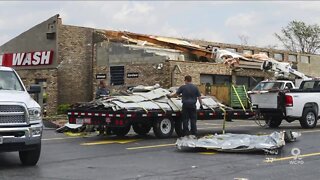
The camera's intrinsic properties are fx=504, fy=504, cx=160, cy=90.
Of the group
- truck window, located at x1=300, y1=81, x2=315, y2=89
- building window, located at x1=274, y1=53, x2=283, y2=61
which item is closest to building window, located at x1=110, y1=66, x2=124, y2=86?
truck window, located at x1=300, y1=81, x2=315, y2=89

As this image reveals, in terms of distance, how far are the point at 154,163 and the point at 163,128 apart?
5172mm

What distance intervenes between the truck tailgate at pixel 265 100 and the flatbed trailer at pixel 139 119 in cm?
321

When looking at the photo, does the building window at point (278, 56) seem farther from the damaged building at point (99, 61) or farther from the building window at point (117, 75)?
the building window at point (117, 75)

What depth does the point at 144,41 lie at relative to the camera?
3278cm

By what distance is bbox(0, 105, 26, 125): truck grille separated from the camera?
31.3ft

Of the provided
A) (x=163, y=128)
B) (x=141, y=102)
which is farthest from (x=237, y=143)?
(x=141, y=102)

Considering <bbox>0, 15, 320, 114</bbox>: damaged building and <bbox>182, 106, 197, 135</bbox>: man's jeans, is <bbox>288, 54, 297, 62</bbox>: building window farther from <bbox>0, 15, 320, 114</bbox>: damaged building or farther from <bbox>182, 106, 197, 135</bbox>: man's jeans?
<bbox>182, 106, 197, 135</bbox>: man's jeans

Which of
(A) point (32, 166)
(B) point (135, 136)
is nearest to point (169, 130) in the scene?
(B) point (135, 136)

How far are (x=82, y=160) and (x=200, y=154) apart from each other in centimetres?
281

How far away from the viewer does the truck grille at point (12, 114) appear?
31.3ft

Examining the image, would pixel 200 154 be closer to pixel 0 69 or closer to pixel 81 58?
pixel 0 69

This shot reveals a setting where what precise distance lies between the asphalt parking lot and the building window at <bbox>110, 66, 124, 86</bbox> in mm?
17045

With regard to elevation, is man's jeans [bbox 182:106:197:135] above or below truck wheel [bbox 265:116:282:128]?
above

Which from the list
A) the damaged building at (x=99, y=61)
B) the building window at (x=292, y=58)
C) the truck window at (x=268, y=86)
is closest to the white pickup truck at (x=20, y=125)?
the truck window at (x=268, y=86)
